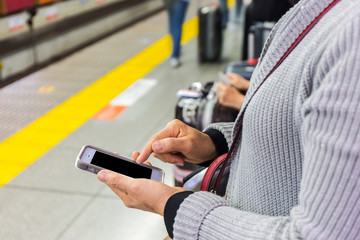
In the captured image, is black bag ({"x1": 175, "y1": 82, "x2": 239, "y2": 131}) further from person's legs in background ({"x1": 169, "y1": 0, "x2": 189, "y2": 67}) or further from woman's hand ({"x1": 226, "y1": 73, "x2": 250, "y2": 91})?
person's legs in background ({"x1": 169, "y1": 0, "x2": 189, "y2": 67})

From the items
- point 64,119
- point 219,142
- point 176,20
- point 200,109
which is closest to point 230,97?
point 200,109

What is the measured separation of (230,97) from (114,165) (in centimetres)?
122

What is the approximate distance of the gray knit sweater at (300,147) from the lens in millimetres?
583

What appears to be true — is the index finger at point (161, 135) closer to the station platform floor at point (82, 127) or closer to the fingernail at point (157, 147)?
the fingernail at point (157, 147)

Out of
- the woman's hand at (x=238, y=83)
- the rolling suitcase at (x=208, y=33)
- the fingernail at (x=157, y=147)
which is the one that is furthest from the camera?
the rolling suitcase at (x=208, y=33)

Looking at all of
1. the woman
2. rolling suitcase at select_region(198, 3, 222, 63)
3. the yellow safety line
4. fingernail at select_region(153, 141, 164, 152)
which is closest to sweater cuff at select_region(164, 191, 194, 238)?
the woman

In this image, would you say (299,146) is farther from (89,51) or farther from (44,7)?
(44,7)

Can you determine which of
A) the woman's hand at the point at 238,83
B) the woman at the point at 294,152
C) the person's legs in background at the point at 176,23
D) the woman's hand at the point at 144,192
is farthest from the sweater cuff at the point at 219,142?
the person's legs in background at the point at 176,23

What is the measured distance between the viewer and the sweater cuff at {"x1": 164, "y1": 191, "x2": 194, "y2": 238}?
815 millimetres

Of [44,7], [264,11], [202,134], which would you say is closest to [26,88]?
[44,7]

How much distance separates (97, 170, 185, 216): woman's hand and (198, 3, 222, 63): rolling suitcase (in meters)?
5.13

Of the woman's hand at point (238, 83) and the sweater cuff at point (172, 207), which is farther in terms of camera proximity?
the woman's hand at point (238, 83)

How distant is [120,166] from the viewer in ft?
3.63

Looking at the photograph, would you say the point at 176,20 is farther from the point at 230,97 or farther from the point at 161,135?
the point at 161,135
